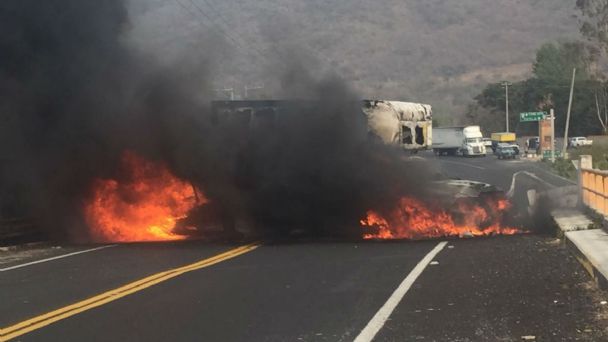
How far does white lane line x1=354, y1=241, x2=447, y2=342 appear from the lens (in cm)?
622

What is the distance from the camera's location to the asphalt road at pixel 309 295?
6.40 meters

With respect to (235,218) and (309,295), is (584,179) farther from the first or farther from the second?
(309,295)

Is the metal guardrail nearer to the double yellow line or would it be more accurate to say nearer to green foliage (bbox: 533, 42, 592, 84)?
the double yellow line

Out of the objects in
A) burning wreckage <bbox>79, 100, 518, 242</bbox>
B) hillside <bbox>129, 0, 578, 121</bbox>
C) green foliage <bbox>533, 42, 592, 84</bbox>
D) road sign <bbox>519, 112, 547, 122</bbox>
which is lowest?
burning wreckage <bbox>79, 100, 518, 242</bbox>

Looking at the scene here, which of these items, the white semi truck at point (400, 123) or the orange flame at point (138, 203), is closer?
the orange flame at point (138, 203)

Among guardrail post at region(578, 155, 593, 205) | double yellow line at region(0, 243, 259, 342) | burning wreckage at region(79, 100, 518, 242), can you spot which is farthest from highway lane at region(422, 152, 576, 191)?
double yellow line at region(0, 243, 259, 342)

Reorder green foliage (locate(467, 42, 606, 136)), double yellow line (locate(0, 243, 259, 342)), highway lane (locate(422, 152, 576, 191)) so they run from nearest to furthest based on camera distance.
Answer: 1. double yellow line (locate(0, 243, 259, 342))
2. highway lane (locate(422, 152, 576, 191))
3. green foliage (locate(467, 42, 606, 136))

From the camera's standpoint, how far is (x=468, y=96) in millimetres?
144250

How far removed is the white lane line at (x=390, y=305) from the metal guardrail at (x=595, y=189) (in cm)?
390

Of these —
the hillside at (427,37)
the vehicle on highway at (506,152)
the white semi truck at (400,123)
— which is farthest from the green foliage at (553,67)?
the white semi truck at (400,123)

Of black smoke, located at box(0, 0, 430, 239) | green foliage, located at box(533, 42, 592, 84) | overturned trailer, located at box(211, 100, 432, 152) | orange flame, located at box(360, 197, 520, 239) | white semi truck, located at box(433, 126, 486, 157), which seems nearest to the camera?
orange flame, located at box(360, 197, 520, 239)

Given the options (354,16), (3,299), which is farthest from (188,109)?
(354,16)

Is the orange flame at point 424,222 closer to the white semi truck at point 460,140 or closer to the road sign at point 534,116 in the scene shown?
the road sign at point 534,116

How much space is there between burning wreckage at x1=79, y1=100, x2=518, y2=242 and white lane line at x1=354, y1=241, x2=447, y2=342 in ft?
10.3
